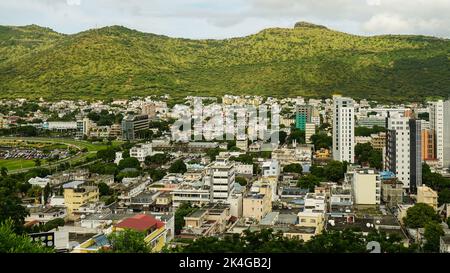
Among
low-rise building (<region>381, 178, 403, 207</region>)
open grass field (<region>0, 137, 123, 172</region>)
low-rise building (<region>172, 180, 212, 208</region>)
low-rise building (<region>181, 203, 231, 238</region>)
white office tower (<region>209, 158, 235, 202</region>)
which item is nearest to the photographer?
low-rise building (<region>181, 203, 231, 238</region>)

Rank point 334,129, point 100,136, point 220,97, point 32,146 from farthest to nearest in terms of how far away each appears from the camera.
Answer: point 220,97, point 100,136, point 32,146, point 334,129

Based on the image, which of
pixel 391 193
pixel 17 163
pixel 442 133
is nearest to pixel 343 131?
pixel 442 133

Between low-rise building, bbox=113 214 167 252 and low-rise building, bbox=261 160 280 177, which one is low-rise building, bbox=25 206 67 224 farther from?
low-rise building, bbox=261 160 280 177

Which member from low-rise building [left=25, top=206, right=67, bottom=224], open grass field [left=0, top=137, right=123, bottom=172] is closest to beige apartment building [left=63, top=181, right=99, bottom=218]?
low-rise building [left=25, top=206, right=67, bottom=224]

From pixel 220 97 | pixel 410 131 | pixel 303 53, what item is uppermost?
pixel 303 53

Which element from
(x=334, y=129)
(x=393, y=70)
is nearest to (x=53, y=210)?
(x=334, y=129)

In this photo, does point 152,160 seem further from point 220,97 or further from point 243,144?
point 220,97

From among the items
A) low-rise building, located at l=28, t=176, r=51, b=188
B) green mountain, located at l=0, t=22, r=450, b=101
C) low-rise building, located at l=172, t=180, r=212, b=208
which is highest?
green mountain, located at l=0, t=22, r=450, b=101
